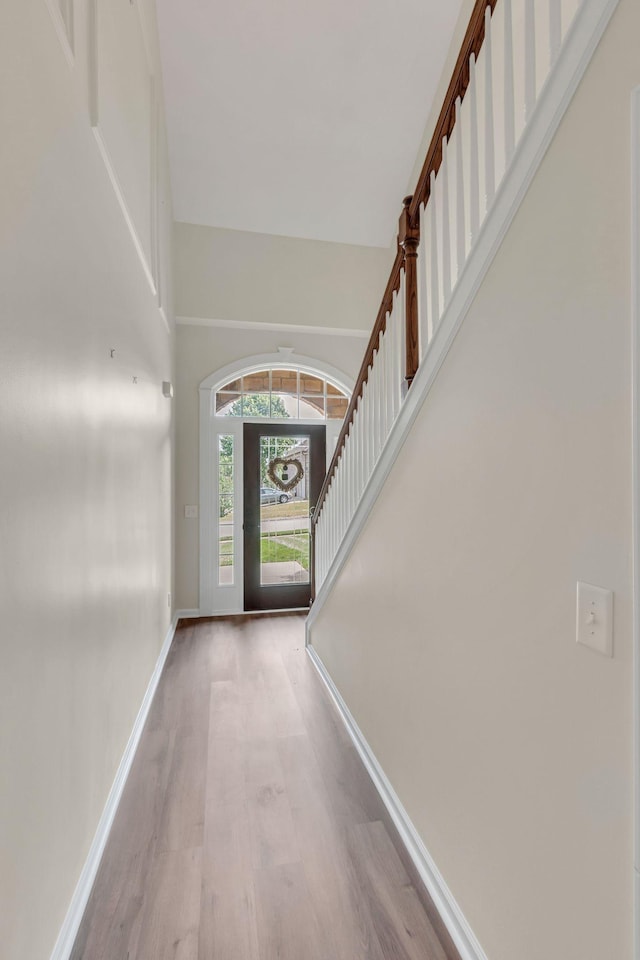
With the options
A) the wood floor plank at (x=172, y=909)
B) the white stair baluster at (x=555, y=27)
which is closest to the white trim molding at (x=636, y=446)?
the white stair baluster at (x=555, y=27)

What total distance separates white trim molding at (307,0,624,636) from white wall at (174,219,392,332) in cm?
321

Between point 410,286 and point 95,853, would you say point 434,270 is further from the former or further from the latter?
point 95,853

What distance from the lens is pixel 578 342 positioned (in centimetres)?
91

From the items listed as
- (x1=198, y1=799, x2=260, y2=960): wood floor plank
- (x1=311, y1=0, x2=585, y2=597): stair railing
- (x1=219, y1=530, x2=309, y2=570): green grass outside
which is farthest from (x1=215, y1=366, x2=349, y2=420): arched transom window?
(x1=198, y1=799, x2=260, y2=960): wood floor plank

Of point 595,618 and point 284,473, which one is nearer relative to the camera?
point 595,618

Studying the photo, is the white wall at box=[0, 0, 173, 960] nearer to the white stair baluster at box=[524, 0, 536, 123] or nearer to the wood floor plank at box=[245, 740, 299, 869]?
the wood floor plank at box=[245, 740, 299, 869]

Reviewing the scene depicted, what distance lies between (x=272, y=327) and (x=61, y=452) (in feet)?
12.2

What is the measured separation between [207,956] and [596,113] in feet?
7.41

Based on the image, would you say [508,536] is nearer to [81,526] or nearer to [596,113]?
[596,113]

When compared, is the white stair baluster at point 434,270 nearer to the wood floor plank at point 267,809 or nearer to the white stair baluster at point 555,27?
the white stair baluster at point 555,27

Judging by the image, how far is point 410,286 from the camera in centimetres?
186

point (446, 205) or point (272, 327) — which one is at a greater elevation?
point (272, 327)

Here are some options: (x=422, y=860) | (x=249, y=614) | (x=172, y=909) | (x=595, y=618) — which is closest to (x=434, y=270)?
(x=595, y=618)

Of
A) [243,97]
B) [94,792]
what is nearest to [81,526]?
[94,792]
